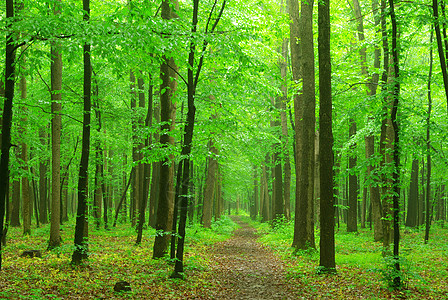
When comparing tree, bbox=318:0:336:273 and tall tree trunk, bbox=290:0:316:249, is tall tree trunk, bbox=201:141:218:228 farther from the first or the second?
tree, bbox=318:0:336:273

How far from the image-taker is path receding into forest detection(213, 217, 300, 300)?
7792mm

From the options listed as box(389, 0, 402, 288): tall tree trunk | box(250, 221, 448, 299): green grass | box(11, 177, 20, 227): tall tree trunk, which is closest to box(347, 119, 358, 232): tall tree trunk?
box(250, 221, 448, 299): green grass

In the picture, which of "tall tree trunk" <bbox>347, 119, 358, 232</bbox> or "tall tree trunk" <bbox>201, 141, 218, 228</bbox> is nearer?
"tall tree trunk" <bbox>201, 141, 218, 228</bbox>

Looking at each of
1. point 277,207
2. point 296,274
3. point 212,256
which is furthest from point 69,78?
point 277,207

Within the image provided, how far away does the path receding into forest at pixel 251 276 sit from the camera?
25.6 ft

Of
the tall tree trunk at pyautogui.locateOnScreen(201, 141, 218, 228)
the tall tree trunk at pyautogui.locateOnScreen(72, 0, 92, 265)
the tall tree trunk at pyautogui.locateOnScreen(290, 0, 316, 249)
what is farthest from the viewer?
the tall tree trunk at pyautogui.locateOnScreen(201, 141, 218, 228)

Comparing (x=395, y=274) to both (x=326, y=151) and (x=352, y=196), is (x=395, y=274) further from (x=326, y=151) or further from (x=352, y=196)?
(x=352, y=196)

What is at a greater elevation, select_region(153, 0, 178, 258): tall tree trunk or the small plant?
select_region(153, 0, 178, 258): tall tree trunk

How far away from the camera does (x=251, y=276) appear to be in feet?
32.1

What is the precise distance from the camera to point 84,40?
20.7ft

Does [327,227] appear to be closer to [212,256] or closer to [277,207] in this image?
[212,256]

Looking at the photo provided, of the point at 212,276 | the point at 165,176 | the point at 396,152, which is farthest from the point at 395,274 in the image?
the point at 165,176

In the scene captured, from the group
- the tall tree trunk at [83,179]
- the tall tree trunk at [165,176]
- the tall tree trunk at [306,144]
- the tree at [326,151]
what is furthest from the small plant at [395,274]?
the tall tree trunk at [83,179]

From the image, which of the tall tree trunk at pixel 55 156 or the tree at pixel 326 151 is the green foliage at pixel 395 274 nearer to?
the tree at pixel 326 151
